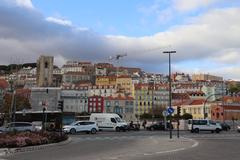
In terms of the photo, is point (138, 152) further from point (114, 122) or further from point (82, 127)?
point (114, 122)

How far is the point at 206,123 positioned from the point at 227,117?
247 ft

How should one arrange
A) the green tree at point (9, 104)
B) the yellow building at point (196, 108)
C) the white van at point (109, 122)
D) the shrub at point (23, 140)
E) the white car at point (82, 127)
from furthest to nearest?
the yellow building at point (196, 108) < the green tree at point (9, 104) < the white van at point (109, 122) < the white car at point (82, 127) < the shrub at point (23, 140)

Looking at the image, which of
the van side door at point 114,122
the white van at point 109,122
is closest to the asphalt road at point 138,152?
the van side door at point 114,122

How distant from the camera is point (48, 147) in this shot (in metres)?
27.9

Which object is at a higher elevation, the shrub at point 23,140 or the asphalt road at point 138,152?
the shrub at point 23,140

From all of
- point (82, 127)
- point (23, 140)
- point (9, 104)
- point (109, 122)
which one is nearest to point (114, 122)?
point (109, 122)

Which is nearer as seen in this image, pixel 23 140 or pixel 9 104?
pixel 23 140

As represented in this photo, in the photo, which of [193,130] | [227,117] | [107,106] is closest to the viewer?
[193,130]

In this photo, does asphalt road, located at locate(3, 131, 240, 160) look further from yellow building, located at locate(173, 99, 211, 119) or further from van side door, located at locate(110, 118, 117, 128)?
yellow building, located at locate(173, 99, 211, 119)

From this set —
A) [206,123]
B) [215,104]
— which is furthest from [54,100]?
[206,123]

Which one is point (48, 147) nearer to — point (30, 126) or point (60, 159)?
point (60, 159)

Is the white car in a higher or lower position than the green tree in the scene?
lower

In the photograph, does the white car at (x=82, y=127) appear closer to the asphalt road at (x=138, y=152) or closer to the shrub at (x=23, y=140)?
the shrub at (x=23, y=140)

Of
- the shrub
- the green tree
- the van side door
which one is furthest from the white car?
the green tree
